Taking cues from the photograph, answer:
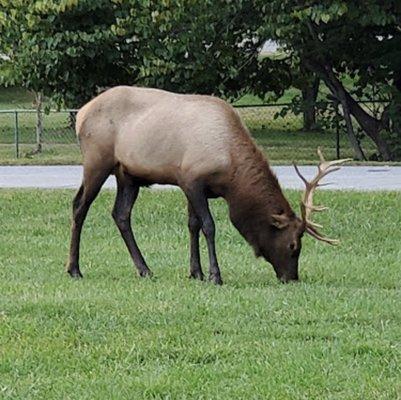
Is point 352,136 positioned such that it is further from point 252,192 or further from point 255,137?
point 252,192

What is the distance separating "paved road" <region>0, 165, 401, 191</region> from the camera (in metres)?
18.8

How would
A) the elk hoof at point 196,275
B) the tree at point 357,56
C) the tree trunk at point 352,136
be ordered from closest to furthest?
the elk hoof at point 196,275, the tree at point 357,56, the tree trunk at point 352,136

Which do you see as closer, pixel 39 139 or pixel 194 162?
pixel 194 162

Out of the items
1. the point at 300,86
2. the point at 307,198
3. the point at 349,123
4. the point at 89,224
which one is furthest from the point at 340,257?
the point at 300,86

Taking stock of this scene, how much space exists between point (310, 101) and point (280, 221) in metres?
16.1

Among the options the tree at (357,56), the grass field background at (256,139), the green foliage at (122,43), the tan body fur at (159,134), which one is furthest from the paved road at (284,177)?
the tan body fur at (159,134)

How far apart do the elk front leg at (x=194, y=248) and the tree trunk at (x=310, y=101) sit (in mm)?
15258

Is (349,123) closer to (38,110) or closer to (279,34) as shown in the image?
(279,34)

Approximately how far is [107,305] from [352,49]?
54.6 feet

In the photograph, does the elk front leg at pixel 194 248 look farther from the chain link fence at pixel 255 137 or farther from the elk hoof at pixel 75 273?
the chain link fence at pixel 255 137

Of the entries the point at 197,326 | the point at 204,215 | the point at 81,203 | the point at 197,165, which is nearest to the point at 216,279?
the point at 204,215

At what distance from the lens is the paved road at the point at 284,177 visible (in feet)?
61.7

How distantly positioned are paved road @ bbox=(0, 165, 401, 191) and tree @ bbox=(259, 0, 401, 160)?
262cm

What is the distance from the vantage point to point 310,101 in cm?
2684
